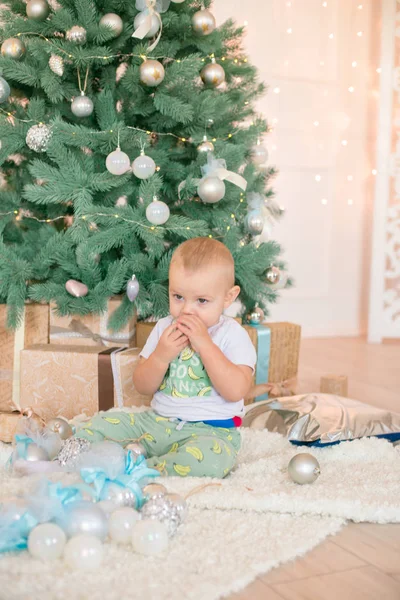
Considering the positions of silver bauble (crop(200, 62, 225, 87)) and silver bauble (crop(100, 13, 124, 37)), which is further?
silver bauble (crop(200, 62, 225, 87))

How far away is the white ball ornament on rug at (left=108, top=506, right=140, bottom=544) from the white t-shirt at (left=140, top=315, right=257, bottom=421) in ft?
1.46

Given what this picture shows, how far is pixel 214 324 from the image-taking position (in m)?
1.49

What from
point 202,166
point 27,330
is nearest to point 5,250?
point 27,330

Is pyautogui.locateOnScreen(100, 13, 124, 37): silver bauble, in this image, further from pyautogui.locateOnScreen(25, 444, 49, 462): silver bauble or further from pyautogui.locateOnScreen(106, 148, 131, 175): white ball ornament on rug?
pyautogui.locateOnScreen(25, 444, 49, 462): silver bauble

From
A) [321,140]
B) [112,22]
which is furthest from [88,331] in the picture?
[321,140]

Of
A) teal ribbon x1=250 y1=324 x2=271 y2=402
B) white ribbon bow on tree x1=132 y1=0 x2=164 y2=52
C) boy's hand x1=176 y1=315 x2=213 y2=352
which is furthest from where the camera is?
teal ribbon x1=250 y1=324 x2=271 y2=402

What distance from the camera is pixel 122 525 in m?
0.99

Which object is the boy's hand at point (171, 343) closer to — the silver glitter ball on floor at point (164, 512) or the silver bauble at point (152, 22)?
the silver glitter ball on floor at point (164, 512)

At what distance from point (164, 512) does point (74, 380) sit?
0.80 meters

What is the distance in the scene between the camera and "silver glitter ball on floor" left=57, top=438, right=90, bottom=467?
4.11 feet

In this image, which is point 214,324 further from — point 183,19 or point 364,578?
point 183,19

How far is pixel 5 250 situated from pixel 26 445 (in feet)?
2.12

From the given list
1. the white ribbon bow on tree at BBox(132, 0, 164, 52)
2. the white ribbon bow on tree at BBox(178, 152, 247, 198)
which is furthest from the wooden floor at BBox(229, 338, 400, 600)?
the white ribbon bow on tree at BBox(132, 0, 164, 52)

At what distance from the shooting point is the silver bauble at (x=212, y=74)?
192 cm
